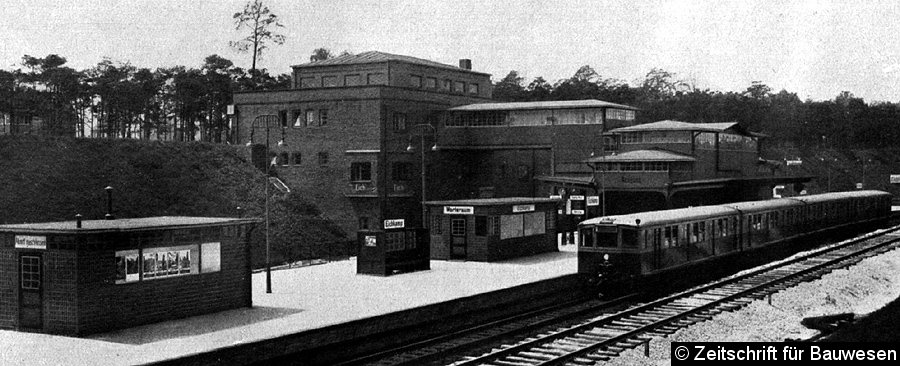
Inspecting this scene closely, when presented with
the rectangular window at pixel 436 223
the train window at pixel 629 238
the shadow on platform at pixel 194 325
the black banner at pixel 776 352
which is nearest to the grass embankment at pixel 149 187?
the rectangular window at pixel 436 223

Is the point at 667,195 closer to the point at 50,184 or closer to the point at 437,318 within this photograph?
the point at 437,318

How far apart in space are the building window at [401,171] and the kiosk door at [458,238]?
973 inches

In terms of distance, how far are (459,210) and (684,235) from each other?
317 inches

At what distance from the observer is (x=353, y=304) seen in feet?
70.6

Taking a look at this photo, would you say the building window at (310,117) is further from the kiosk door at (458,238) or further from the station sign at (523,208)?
the kiosk door at (458,238)

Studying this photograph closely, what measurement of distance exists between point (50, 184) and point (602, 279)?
1328 inches

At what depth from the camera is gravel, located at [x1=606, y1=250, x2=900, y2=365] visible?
1920 cm

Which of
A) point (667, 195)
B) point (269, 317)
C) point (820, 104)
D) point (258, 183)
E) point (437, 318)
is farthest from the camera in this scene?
point (820, 104)

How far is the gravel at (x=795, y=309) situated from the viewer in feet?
63.0

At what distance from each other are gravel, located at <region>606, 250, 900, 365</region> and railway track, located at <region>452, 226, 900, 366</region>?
29cm

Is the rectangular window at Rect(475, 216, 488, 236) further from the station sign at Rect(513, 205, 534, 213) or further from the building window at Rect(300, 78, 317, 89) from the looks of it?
the building window at Rect(300, 78, 317, 89)

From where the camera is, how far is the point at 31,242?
60.5 feet

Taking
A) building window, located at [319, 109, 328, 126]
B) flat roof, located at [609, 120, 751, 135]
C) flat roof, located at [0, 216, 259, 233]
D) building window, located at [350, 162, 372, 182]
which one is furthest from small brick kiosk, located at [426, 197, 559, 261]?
building window, located at [319, 109, 328, 126]

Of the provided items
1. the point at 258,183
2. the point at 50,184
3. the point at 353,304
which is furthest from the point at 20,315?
the point at 258,183
